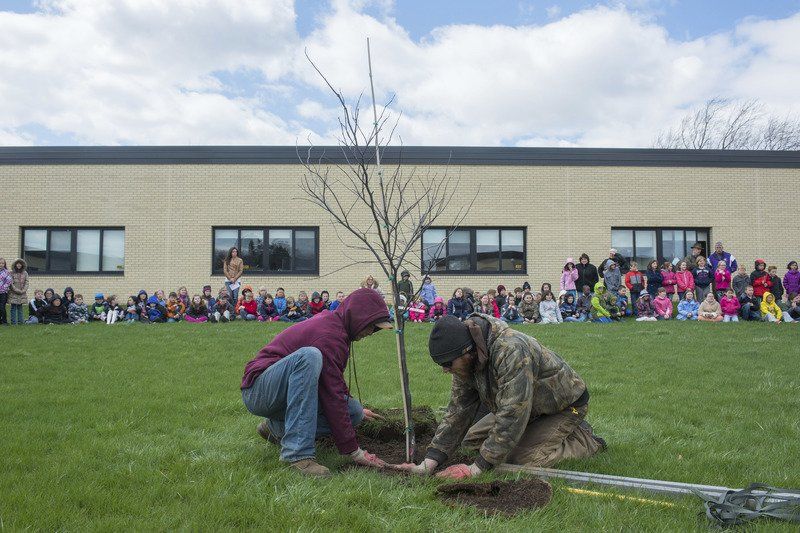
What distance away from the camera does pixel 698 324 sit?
1600cm

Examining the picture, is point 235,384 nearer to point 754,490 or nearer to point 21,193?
point 754,490

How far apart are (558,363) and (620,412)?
2.28 metres

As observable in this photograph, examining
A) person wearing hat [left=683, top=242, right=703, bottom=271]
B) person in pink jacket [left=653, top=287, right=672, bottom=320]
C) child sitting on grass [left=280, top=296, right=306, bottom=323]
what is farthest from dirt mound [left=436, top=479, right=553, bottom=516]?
person wearing hat [left=683, top=242, right=703, bottom=271]

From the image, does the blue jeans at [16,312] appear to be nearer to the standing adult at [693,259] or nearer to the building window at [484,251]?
the building window at [484,251]

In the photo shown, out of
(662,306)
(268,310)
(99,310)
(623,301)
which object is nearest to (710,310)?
(662,306)

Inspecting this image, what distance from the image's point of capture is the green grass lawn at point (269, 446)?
3779 mm

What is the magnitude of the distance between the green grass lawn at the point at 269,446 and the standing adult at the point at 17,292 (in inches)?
210

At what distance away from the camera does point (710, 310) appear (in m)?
17.6

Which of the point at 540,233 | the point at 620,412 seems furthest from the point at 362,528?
the point at 540,233

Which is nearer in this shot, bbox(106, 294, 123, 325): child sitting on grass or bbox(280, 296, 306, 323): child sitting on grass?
bbox(106, 294, 123, 325): child sitting on grass

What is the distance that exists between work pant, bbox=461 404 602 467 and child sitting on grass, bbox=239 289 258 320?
1435cm

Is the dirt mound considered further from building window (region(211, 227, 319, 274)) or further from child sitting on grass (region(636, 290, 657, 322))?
building window (region(211, 227, 319, 274))

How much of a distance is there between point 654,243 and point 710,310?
6083 mm

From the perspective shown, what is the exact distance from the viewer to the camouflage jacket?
453 centimetres
